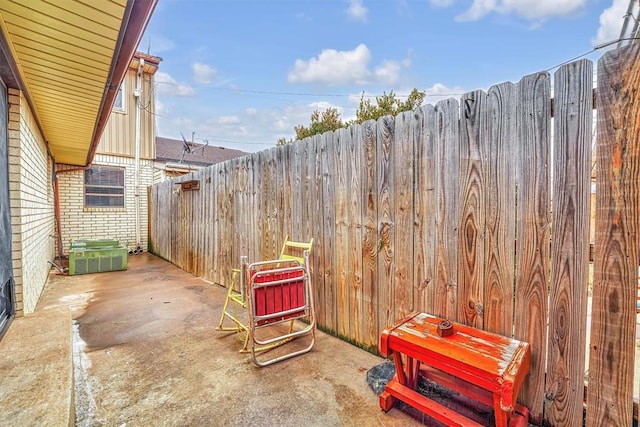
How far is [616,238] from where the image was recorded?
1.36 metres

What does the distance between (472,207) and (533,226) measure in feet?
1.09

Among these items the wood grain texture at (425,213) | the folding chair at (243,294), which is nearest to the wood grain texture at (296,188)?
the folding chair at (243,294)

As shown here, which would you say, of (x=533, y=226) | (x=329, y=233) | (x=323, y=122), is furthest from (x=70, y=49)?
(x=323, y=122)

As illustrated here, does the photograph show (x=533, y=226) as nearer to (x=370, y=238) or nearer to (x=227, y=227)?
(x=370, y=238)

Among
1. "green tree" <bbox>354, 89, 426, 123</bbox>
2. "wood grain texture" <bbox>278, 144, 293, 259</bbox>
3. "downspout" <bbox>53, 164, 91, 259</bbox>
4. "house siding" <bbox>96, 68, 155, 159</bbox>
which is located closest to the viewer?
"wood grain texture" <bbox>278, 144, 293, 259</bbox>

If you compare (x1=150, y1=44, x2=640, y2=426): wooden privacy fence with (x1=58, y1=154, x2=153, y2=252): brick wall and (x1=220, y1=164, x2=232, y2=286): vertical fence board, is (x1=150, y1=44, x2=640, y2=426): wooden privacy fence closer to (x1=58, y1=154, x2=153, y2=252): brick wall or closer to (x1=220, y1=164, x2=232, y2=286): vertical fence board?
(x1=220, y1=164, x2=232, y2=286): vertical fence board

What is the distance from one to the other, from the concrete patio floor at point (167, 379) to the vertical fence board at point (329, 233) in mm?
253

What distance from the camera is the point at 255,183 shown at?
3.79 m

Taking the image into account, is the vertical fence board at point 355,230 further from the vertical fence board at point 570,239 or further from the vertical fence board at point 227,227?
the vertical fence board at point 227,227

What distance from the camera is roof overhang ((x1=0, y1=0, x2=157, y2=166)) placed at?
1.74 metres

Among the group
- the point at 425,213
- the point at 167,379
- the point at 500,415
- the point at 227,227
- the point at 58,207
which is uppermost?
the point at 58,207

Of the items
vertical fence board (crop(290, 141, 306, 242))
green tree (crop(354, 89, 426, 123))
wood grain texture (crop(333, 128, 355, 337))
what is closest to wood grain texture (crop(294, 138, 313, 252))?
vertical fence board (crop(290, 141, 306, 242))

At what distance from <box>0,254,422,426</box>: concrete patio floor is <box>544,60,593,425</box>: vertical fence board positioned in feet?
2.68

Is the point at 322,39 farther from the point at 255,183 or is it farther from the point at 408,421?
the point at 408,421
